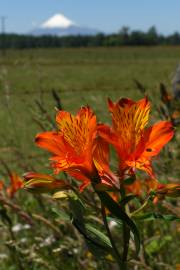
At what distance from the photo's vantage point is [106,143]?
0.70 meters

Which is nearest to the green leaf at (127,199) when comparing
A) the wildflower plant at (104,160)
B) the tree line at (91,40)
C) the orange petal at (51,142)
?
the wildflower plant at (104,160)

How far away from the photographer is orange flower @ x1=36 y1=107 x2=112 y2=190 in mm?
686

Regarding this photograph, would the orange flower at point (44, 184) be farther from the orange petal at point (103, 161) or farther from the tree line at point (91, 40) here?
the tree line at point (91, 40)

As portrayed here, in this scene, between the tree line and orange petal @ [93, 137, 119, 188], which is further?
the tree line

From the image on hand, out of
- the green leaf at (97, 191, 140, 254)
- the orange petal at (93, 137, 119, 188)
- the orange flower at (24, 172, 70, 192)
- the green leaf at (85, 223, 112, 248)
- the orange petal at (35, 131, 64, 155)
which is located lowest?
the green leaf at (85, 223, 112, 248)

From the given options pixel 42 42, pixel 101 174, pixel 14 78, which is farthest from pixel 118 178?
pixel 42 42

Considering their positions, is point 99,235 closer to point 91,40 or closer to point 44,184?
point 44,184

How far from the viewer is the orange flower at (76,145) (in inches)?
27.0

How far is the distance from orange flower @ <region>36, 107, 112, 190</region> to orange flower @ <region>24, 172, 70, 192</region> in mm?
14

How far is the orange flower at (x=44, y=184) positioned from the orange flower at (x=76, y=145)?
0.01 meters

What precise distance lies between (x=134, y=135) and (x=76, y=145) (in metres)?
0.08

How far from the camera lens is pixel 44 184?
2.30 ft

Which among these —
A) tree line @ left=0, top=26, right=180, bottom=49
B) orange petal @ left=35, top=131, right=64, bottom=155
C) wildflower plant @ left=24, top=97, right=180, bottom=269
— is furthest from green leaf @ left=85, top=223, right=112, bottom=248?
tree line @ left=0, top=26, right=180, bottom=49

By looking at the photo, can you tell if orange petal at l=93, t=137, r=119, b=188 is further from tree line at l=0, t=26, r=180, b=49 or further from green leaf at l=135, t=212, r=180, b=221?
tree line at l=0, t=26, r=180, b=49
